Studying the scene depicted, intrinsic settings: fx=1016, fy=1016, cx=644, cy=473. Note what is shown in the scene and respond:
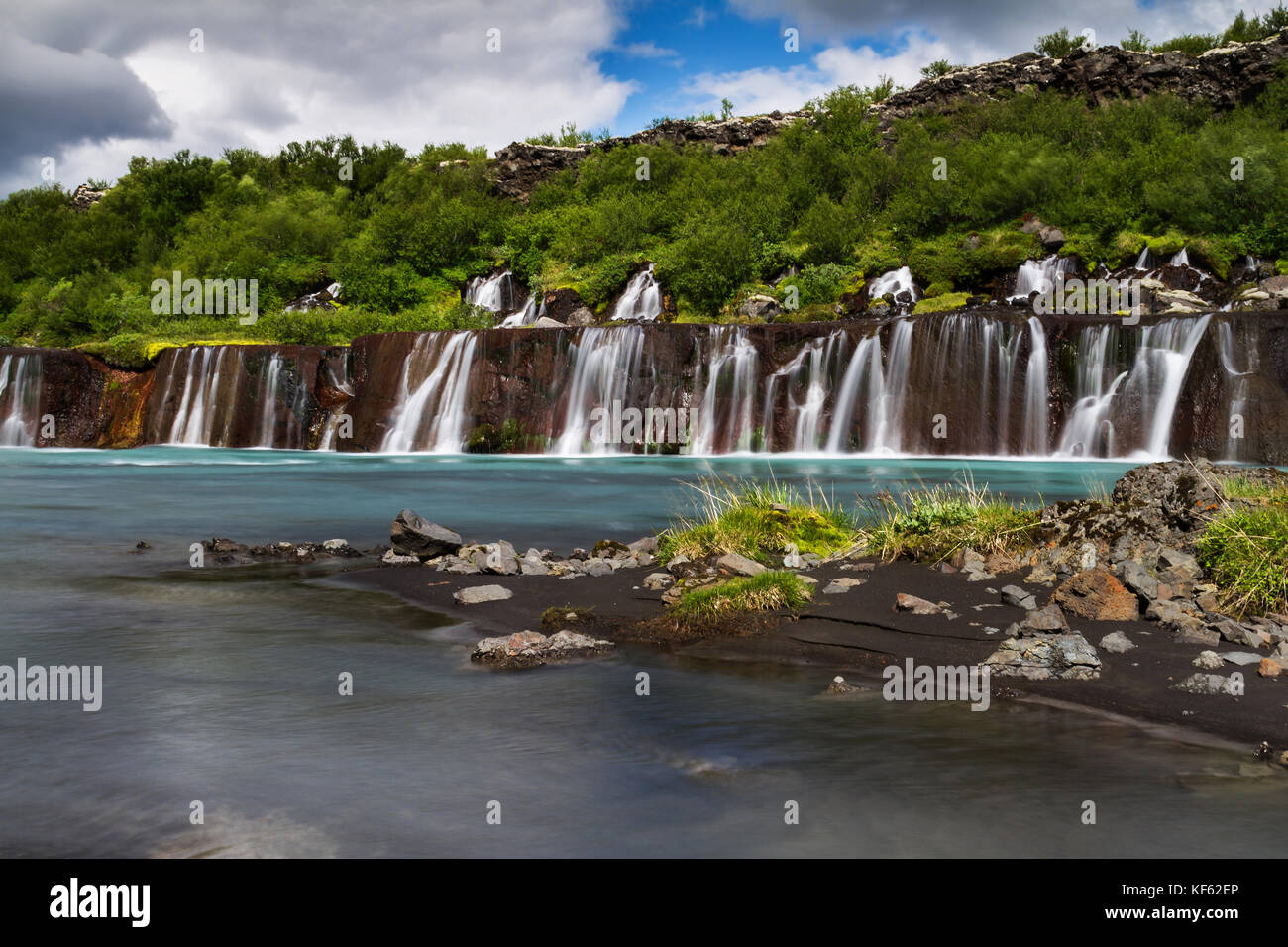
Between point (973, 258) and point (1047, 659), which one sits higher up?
point (973, 258)

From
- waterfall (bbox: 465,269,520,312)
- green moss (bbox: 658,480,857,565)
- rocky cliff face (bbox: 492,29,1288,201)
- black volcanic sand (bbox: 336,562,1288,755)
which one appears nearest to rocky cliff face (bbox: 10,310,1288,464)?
green moss (bbox: 658,480,857,565)

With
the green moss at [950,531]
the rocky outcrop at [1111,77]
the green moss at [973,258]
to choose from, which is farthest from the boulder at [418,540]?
the rocky outcrop at [1111,77]

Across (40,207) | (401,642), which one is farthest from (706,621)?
(40,207)

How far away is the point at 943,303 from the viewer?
119ft

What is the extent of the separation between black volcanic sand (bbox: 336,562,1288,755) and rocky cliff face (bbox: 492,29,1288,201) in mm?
54363

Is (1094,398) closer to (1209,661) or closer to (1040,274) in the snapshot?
(1040,274)

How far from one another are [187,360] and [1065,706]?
36142 mm

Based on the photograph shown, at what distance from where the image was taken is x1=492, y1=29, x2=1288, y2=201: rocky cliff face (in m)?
52.0

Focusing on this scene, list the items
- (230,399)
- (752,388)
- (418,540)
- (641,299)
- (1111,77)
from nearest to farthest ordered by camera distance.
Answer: (418,540)
(752,388)
(230,399)
(641,299)
(1111,77)

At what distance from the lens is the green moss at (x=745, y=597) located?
Answer: 895 centimetres

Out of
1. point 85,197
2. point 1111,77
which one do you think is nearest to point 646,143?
point 1111,77

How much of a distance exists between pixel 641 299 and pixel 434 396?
49.7ft
